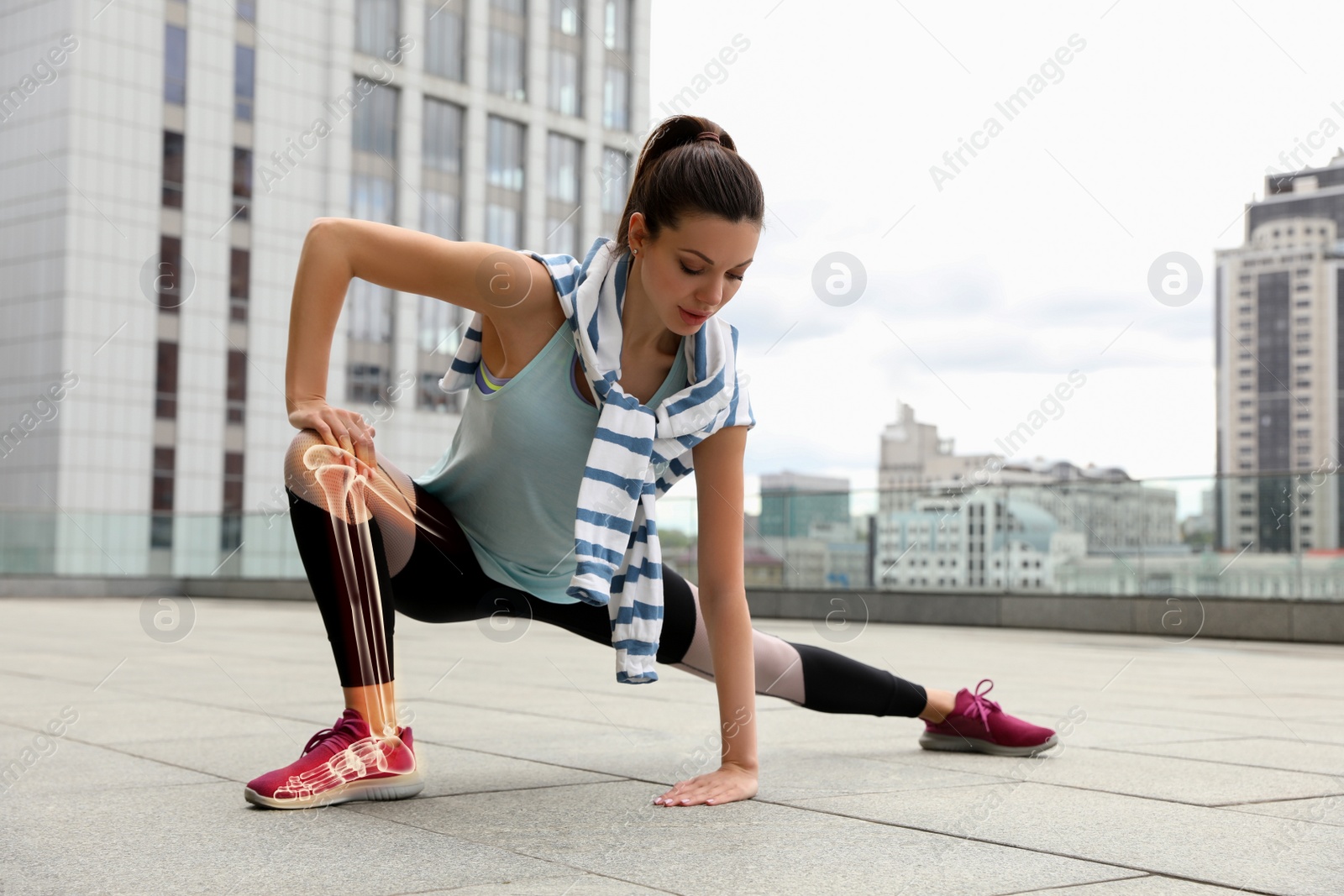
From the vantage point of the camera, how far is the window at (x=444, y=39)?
38188 mm

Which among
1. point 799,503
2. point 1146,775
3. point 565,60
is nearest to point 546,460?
point 1146,775

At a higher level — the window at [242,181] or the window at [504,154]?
the window at [504,154]

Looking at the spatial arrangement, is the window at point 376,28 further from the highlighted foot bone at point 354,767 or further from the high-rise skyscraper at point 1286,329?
the high-rise skyscraper at point 1286,329

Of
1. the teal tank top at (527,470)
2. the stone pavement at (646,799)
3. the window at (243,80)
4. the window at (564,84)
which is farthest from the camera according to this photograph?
the window at (564,84)

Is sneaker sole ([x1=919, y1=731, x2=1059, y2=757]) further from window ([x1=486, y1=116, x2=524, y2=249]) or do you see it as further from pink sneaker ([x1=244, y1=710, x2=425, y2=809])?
window ([x1=486, y1=116, x2=524, y2=249])

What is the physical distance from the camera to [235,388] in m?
34.9

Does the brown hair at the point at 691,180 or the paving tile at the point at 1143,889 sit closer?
the paving tile at the point at 1143,889

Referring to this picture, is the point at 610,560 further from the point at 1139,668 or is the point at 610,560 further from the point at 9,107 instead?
the point at 9,107

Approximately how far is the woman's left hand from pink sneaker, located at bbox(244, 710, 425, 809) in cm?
53

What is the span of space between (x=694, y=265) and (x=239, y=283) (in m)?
34.5

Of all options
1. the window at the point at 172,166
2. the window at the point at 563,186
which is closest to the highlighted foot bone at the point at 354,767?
the window at the point at 172,166

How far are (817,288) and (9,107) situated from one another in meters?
33.6

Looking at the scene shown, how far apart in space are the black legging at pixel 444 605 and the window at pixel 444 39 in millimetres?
37481

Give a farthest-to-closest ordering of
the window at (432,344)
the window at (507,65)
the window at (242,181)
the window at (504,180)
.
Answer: the window at (507,65) → the window at (504,180) → the window at (432,344) → the window at (242,181)
